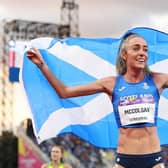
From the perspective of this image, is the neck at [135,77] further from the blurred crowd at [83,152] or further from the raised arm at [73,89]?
the blurred crowd at [83,152]

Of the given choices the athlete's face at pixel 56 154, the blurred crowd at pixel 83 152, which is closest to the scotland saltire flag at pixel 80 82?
the athlete's face at pixel 56 154

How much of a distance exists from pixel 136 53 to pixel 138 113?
1.64 feet

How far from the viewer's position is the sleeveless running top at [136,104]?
492cm

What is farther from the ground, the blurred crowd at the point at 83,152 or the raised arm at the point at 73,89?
the raised arm at the point at 73,89

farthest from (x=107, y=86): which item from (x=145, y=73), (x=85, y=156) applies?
(x=85, y=156)

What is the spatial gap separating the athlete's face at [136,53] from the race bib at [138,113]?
33 centimetres

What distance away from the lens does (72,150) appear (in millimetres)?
27359

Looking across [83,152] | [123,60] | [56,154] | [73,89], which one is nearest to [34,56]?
[73,89]

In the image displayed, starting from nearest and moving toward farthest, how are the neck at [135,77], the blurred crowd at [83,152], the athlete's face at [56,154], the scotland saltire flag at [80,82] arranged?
1. the neck at [135,77]
2. the scotland saltire flag at [80,82]
3. the athlete's face at [56,154]
4. the blurred crowd at [83,152]

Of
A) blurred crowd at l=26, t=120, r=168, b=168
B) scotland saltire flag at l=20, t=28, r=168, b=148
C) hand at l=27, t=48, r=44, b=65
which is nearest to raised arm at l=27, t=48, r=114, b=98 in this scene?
hand at l=27, t=48, r=44, b=65

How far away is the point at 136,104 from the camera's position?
4.93 m

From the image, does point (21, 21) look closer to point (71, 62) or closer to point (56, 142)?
point (56, 142)

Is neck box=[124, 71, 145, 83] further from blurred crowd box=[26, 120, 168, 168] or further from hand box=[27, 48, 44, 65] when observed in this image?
blurred crowd box=[26, 120, 168, 168]

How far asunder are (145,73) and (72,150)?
22.5 metres
